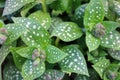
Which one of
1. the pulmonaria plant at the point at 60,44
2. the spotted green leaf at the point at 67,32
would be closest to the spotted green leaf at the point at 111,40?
the pulmonaria plant at the point at 60,44

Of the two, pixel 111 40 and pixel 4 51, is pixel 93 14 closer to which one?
pixel 111 40

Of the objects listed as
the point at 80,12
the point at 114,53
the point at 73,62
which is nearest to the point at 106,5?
the point at 80,12

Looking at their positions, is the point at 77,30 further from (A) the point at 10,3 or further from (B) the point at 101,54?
(A) the point at 10,3

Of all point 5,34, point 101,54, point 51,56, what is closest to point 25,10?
point 5,34

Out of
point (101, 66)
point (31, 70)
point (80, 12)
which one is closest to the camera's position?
point (31, 70)

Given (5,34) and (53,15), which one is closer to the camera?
(5,34)

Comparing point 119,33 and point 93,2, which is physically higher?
point 93,2

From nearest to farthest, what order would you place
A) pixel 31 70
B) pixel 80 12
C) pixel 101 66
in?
pixel 31 70 → pixel 101 66 → pixel 80 12

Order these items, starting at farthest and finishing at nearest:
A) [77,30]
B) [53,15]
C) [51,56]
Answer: [53,15], [77,30], [51,56]
